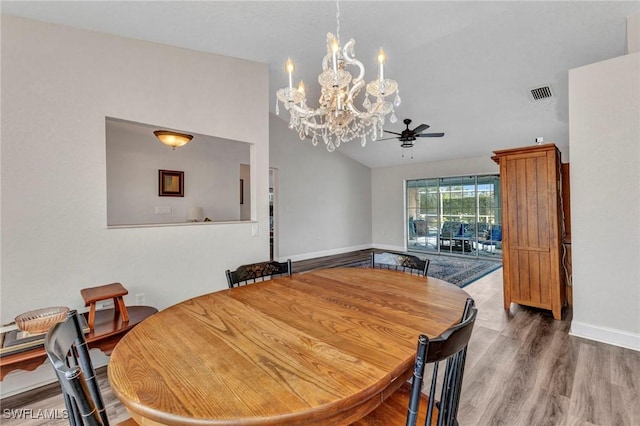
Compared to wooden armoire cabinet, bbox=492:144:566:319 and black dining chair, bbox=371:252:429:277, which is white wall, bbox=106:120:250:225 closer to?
black dining chair, bbox=371:252:429:277

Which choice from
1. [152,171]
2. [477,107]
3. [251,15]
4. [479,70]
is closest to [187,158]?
[152,171]

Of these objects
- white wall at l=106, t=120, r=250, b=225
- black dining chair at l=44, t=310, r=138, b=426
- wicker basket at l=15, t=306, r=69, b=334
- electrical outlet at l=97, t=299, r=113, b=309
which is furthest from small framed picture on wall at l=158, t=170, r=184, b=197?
black dining chair at l=44, t=310, r=138, b=426

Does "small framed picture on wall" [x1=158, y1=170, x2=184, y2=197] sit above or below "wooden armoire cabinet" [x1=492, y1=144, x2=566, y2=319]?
above

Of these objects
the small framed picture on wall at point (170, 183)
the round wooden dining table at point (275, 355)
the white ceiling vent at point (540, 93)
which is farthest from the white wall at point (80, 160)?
the white ceiling vent at point (540, 93)

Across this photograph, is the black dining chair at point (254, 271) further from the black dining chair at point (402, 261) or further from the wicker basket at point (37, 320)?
the wicker basket at point (37, 320)

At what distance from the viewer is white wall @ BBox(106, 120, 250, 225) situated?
3.94m

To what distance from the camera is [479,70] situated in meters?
3.69

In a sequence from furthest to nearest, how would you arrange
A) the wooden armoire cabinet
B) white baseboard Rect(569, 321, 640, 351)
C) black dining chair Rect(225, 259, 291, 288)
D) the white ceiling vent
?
1. the white ceiling vent
2. the wooden armoire cabinet
3. white baseboard Rect(569, 321, 640, 351)
4. black dining chair Rect(225, 259, 291, 288)

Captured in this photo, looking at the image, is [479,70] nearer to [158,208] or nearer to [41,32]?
[41,32]

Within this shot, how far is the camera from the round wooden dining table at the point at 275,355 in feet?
2.26

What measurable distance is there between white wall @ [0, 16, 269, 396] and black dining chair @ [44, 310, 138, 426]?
1456 mm

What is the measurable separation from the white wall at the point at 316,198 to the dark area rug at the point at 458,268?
1289 millimetres

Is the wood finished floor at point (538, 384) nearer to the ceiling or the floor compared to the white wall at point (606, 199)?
nearer to the floor

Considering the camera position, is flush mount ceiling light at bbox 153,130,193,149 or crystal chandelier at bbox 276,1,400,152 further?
flush mount ceiling light at bbox 153,130,193,149
